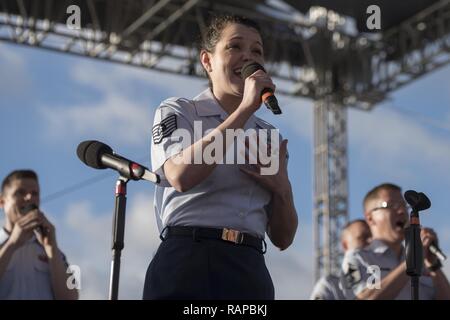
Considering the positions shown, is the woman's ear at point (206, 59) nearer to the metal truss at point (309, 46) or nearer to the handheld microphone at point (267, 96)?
the handheld microphone at point (267, 96)

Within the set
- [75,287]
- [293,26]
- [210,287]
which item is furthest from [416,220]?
[293,26]

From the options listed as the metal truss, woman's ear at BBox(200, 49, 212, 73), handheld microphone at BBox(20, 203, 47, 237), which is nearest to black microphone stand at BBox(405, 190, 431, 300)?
woman's ear at BBox(200, 49, 212, 73)

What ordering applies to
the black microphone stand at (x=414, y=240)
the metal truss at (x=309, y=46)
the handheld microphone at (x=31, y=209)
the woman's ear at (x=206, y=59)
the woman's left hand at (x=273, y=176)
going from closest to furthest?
the woman's left hand at (x=273, y=176), the woman's ear at (x=206, y=59), the black microphone stand at (x=414, y=240), the handheld microphone at (x=31, y=209), the metal truss at (x=309, y=46)

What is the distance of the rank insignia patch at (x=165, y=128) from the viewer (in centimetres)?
287

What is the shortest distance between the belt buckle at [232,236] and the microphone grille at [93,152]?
0.43 meters

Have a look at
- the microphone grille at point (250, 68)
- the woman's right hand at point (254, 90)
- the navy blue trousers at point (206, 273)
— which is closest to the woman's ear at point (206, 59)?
the microphone grille at point (250, 68)

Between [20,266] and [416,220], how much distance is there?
7.03 ft

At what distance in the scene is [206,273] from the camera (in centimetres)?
269

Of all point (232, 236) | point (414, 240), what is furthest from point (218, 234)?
point (414, 240)

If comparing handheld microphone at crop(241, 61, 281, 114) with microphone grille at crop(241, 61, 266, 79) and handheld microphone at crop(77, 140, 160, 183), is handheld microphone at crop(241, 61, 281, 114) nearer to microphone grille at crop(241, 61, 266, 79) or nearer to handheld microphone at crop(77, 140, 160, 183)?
microphone grille at crop(241, 61, 266, 79)

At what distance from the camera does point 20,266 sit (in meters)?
4.79

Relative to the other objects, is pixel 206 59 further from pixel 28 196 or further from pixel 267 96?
pixel 28 196

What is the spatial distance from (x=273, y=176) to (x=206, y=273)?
1.23ft
